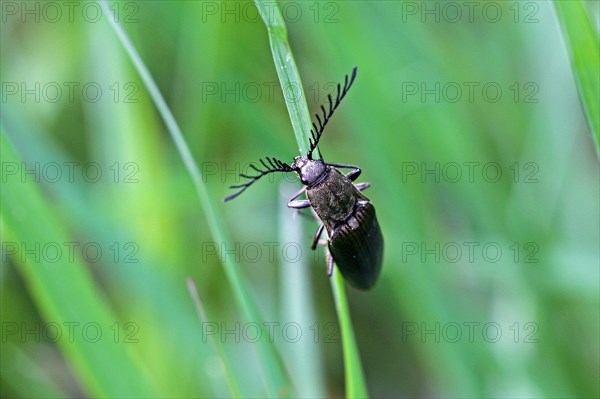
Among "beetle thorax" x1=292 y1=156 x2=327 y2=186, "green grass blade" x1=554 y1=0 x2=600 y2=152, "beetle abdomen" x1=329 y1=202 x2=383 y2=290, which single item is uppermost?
"green grass blade" x1=554 y1=0 x2=600 y2=152

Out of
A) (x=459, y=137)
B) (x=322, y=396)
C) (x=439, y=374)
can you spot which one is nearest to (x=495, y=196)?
(x=459, y=137)

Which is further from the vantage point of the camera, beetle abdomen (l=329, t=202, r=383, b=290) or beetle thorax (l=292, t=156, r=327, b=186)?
beetle thorax (l=292, t=156, r=327, b=186)

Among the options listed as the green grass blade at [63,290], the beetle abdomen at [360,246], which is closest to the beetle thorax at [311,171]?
the beetle abdomen at [360,246]

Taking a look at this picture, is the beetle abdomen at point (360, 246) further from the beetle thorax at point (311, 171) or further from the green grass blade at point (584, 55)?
the green grass blade at point (584, 55)

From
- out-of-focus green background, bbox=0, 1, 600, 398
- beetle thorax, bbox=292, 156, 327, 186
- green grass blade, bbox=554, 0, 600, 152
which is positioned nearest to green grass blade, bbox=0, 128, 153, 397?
out-of-focus green background, bbox=0, 1, 600, 398

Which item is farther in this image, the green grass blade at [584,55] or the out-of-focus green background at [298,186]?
the out-of-focus green background at [298,186]

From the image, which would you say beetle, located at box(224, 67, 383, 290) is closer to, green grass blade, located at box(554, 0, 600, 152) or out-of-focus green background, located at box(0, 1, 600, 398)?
out-of-focus green background, located at box(0, 1, 600, 398)

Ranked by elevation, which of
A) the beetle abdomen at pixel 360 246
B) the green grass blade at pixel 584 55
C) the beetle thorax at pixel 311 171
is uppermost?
the green grass blade at pixel 584 55
